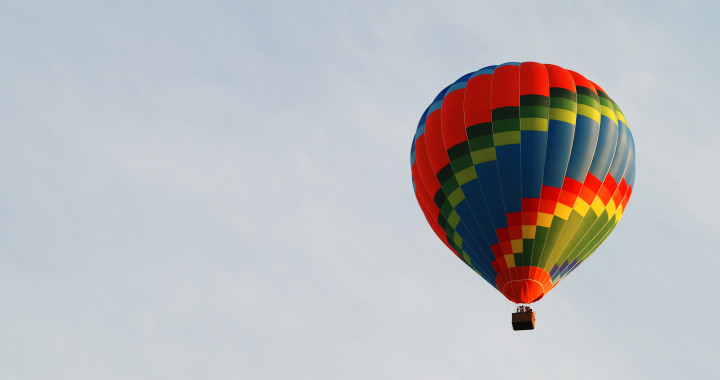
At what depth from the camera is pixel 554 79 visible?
30.0m

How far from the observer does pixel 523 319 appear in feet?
89.9

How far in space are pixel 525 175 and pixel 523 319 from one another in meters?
3.80

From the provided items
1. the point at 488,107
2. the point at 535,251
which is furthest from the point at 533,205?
the point at 488,107

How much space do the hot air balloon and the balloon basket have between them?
1.0 inches

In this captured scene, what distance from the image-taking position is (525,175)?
28.1 meters

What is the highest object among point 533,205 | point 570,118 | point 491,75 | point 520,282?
point 491,75

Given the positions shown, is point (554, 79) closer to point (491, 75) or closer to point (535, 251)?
point (491, 75)

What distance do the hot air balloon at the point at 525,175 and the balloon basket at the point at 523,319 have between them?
3cm

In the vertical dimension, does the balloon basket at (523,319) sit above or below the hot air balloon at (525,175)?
below

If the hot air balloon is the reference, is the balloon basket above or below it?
below

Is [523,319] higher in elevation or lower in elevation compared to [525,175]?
lower

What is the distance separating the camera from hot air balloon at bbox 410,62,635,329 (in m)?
27.9

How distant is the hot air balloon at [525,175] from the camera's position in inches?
1099

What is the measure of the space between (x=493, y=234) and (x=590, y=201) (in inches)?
109
